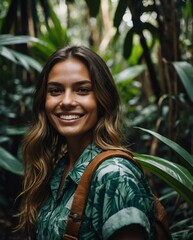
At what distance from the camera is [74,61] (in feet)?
4.28

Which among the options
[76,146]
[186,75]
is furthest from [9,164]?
[186,75]

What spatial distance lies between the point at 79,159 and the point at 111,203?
0.28 m

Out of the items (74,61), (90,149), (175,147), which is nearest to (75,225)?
(90,149)

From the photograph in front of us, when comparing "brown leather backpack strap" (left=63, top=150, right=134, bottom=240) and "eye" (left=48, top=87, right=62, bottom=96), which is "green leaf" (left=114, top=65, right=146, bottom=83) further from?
"brown leather backpack strap" (left=63, top=150, right=134, bottom=240)

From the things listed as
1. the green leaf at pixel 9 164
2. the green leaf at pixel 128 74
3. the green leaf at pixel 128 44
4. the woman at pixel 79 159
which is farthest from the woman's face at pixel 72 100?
the green leaf at pixel 128 74

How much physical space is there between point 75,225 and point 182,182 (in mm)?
340

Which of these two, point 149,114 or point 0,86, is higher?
point 0,86

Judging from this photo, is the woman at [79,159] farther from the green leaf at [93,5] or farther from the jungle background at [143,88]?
the green leaf at [93,5]

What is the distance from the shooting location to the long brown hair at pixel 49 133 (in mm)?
1285

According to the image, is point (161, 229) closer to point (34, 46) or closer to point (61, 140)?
point (61, 140)

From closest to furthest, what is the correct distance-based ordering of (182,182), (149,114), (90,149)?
(182,182), (90,149), (149,114)

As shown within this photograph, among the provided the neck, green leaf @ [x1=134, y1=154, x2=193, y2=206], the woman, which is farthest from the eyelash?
green leaf @ [x1=134, y1=154, x2=193, y2=206]

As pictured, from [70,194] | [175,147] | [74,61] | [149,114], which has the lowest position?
[149,114]

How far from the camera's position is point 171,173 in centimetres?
114
